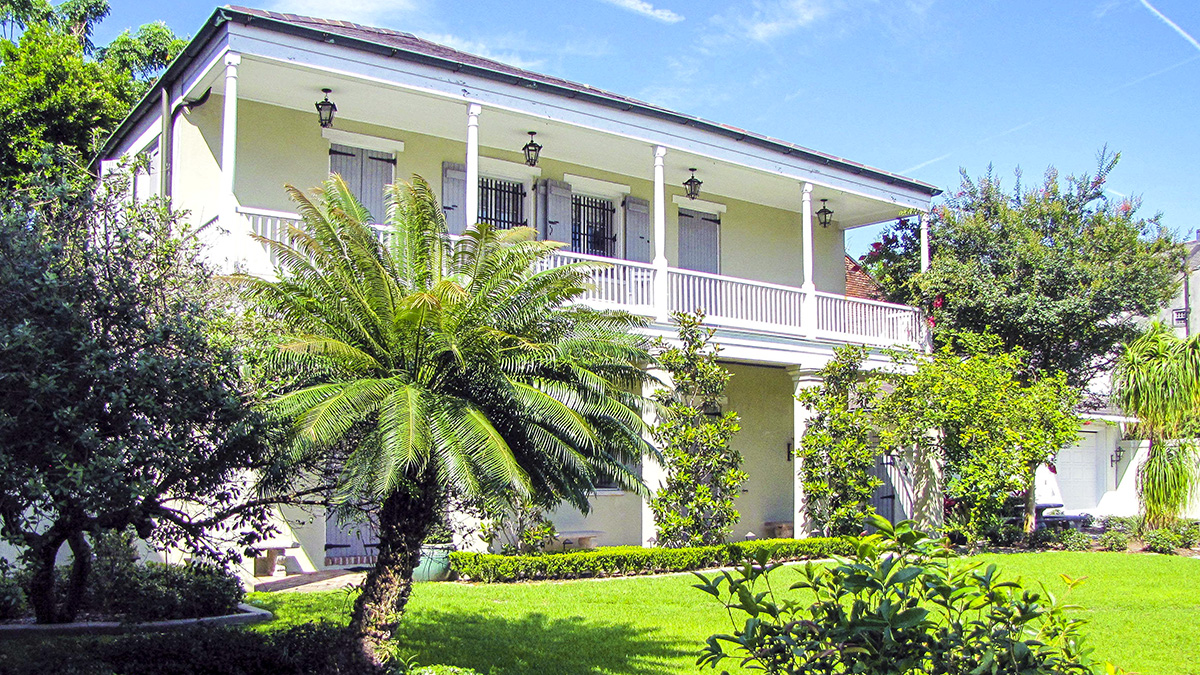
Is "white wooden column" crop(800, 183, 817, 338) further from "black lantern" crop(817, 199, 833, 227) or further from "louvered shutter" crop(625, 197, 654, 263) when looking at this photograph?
"louvered shutter" crop(625, 197, 654, 263)

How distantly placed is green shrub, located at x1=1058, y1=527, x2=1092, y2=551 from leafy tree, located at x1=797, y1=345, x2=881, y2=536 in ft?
14.6

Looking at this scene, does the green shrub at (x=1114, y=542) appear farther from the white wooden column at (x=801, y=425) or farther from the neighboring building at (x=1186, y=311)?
the neighboring building at (x=1186, y=311)

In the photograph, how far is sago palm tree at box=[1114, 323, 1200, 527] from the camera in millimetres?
17609

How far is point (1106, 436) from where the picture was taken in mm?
27812

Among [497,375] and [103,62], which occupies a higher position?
[103,62]

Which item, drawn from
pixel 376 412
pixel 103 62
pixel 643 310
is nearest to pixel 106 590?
pixel 376 412

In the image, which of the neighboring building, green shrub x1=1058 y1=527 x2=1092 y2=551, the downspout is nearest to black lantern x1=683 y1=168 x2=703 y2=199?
the downspout

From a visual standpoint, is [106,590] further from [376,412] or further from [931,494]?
[931,494]

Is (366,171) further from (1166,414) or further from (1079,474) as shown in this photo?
(1079,474)

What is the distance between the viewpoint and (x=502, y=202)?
53.3ft

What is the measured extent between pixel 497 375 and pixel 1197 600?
9761mm

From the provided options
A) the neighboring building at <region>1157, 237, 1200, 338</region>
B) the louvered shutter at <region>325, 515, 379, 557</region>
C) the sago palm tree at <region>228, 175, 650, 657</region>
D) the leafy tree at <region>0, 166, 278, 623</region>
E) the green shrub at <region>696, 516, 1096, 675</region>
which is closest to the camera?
the green shrub at <region>696, 516, 1096, 675</region>

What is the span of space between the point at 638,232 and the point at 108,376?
1255cm

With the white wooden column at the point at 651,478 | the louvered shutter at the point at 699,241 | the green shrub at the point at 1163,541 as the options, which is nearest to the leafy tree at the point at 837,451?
the white wooden column at the point at 651,478
